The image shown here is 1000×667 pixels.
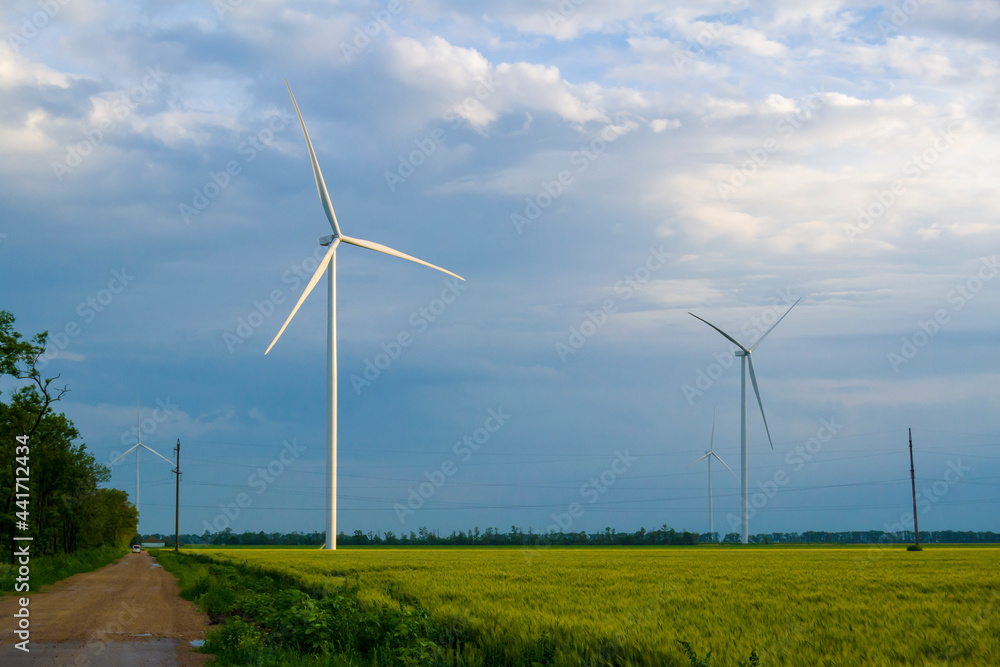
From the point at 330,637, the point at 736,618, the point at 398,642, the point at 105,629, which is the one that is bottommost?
the point at 105,629

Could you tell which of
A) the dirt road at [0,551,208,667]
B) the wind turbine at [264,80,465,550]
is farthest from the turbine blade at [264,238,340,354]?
the dirt road at [0,551,208,667]

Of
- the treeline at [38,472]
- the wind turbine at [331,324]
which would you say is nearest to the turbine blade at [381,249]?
the wind turbine at [331,324]

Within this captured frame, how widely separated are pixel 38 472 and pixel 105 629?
160 feet

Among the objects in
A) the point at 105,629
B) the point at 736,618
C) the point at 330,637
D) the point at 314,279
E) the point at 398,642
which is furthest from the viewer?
the point at 314,279

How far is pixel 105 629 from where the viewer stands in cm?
1955

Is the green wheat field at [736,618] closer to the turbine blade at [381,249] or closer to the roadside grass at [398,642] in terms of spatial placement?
the roadside grass at [398,642]

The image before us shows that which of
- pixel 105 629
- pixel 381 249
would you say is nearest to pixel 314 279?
pixel 381 249

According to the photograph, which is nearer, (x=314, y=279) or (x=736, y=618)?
(x=736, y=618)

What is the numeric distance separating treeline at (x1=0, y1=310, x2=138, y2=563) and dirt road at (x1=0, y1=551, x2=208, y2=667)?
4.68 m

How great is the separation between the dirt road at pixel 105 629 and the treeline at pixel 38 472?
184 inches

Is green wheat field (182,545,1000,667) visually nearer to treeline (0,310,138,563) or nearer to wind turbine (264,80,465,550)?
treeline (0,310,138,563)

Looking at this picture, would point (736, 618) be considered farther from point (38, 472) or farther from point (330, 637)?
point (38, 472)

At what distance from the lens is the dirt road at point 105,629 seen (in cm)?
1478

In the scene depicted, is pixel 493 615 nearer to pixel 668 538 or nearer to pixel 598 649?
pixel 598 649
